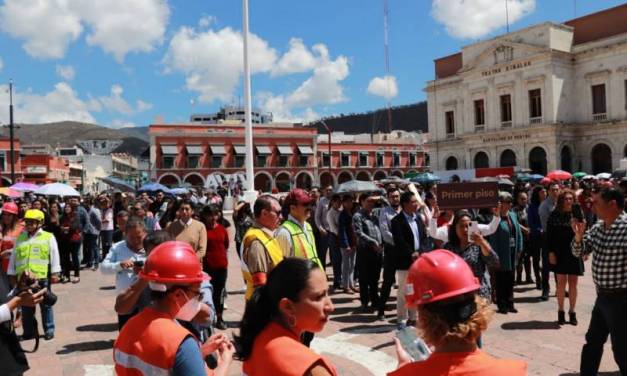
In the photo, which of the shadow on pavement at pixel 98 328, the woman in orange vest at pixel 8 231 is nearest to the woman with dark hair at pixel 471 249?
the shadow on pavement at pixel 98 328

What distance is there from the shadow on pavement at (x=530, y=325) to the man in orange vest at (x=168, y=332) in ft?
17.3

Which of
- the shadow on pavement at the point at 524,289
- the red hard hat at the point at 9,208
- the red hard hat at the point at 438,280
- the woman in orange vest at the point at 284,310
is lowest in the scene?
the shadow on pavement at the point at 524,289

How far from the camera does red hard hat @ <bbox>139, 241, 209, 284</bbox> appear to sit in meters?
2.17

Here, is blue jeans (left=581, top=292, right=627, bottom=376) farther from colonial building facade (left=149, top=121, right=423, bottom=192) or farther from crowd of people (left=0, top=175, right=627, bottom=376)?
colonial building facade (left=149, top=121, right=423, bottom=192)

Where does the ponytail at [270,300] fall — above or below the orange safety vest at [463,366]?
above

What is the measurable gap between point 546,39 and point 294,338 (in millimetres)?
40388

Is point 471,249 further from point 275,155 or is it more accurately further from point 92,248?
point 275,155

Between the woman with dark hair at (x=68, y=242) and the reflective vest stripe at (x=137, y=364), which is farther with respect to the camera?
the woman with dark hair at (x=68, y=242)

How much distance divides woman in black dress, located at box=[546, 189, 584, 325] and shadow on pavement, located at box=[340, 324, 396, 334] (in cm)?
217

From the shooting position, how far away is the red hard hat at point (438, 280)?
171 cm

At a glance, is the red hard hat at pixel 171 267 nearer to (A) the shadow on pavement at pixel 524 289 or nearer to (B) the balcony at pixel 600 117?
(A) the shadow on pavement at pixel 524 289

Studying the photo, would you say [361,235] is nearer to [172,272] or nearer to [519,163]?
[172,272]

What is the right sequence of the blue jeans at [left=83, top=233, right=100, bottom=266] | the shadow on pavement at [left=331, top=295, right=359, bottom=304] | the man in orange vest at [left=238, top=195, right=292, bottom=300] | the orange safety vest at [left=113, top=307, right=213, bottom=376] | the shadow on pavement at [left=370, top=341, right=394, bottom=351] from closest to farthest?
1. the orange safety vest at [left=113, top=307, right=213, bottom=376]
2. the man in orange vest at [left=238, top=195, right=292, bottom=300]
3. the shadow on pavement at [left=370, top=341, right=394, bottom=351]
4. the shadow on pavement at [left=331, top=295, right=359, bottom=304]
5. the blue jeans at [left=83, top=233, right=100, bottom=266]

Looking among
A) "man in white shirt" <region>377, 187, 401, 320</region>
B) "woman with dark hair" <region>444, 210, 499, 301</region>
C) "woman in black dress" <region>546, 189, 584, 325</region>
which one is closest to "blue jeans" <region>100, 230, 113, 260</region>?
"man in white shirt" <region>377, 187, 401, 320</region>
